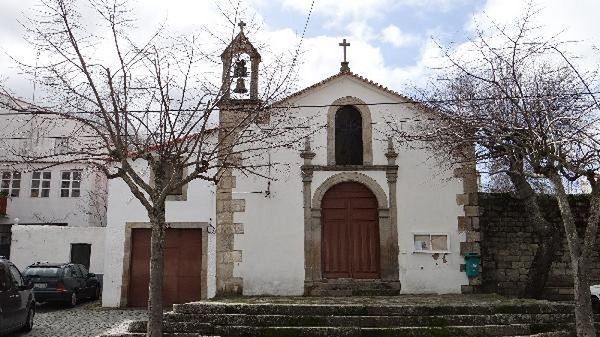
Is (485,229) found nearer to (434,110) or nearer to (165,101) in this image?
(434,110)

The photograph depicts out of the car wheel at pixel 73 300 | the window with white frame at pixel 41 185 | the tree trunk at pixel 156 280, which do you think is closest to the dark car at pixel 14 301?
the tree trunk at pixel 156 280

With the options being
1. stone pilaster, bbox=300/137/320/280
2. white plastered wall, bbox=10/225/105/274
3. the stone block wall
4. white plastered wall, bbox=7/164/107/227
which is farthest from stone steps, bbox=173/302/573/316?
white plastered wall, bbox=7/164/107/227

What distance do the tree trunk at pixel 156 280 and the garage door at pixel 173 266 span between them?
7058 mm

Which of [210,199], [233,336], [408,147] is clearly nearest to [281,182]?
[210,199]

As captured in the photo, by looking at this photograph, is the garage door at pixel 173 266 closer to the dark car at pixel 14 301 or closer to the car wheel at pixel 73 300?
the car wheel at pixel 73 300

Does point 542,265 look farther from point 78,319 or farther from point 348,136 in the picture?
point 78,319

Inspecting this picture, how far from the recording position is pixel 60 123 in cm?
977

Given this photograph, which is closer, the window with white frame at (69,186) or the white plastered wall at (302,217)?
the white plastered wall at (302,217)

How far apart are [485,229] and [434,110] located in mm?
3162

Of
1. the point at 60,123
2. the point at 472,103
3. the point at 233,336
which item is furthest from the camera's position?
the point at 472,103

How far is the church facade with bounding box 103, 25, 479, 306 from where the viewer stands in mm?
12750

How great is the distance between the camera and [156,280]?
7.22 metres

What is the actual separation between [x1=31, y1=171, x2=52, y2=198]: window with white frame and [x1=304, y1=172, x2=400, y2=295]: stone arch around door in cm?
1789

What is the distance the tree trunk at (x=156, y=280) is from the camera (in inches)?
281
